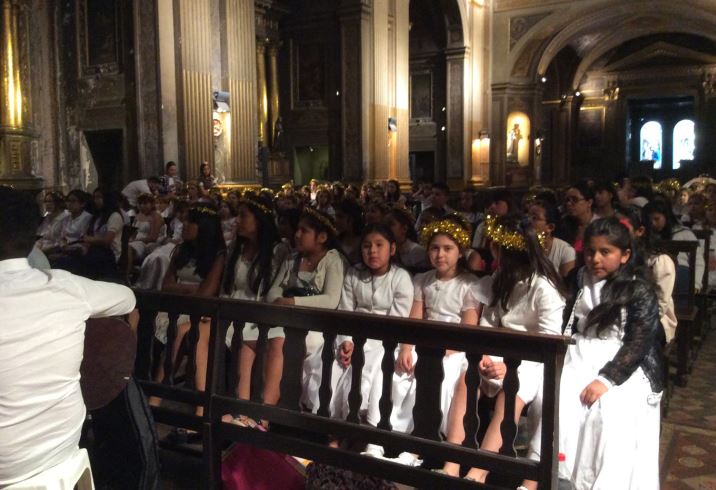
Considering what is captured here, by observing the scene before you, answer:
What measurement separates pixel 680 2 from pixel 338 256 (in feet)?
82.0

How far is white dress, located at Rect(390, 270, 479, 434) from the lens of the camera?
3984mm

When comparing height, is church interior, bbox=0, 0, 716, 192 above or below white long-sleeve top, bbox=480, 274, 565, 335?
above

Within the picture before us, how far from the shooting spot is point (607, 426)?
3.50 metres

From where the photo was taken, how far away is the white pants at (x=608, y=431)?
347 centimetres

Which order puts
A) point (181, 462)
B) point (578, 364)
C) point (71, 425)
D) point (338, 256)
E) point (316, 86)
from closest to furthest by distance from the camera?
point (71, 425) < point (578, 364) < point (181, 462) < point (338, 256) < point (316, 86)

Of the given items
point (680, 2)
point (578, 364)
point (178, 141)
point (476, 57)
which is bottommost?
point (578, 364)

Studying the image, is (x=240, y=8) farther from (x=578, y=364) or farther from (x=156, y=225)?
(x=578, y=364)

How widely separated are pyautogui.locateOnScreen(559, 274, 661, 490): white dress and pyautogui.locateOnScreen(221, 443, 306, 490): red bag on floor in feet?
5.04

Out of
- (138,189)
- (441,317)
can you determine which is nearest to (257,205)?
(441,317)

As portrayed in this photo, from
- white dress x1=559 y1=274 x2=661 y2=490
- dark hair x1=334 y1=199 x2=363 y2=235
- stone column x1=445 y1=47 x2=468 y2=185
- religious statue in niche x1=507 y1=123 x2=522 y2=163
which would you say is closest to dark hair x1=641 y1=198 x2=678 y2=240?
dark hair x1=334 y1=199 x2=363 y2=235

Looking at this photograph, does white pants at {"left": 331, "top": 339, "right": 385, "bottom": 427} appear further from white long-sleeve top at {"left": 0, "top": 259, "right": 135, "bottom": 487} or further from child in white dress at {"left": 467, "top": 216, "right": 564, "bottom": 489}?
white long-sleeve top at {"left": 0, "top": 259, "right": 135, "bottom": 487}

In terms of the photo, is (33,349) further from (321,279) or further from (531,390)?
(321,279)

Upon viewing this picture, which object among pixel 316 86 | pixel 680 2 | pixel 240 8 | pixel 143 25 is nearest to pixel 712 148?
pixel 680 2

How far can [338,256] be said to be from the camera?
5027 mm
